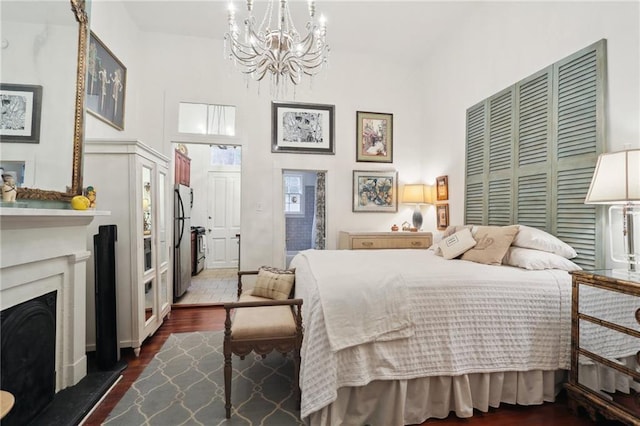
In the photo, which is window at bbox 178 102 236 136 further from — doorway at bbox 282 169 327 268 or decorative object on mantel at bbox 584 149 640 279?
decorative object on mantel at bbox 584 149 640 279

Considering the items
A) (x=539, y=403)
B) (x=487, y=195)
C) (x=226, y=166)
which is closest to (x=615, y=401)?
(x=539, y=403)

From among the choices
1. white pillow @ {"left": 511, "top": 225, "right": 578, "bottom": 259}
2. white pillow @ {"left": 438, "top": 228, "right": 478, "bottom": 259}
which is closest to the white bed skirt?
white pillow @ {"left": 511, "top": 225, "right": 578, "bottom": 259}

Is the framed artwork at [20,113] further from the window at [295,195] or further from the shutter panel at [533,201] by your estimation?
the window at [295,195]

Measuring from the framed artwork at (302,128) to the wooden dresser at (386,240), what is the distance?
1339mm

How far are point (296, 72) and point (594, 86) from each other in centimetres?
226

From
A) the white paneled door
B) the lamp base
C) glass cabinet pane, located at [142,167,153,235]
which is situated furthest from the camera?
the white paneled door

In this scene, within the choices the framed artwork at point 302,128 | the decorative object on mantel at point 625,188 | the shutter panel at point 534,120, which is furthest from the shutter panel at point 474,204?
the framed artwork at point 302,128

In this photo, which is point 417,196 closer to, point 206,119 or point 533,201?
point 533,201

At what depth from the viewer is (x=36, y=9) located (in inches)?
59.7

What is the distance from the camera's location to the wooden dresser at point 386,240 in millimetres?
3762

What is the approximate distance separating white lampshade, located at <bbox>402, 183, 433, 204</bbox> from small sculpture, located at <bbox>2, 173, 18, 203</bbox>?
152 inches

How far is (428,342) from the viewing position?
1.64 meters

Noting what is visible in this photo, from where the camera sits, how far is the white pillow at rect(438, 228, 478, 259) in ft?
7.73

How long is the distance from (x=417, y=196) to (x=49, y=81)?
3.87 meters
